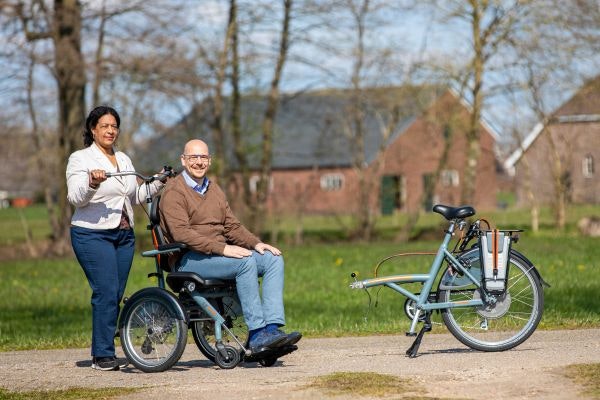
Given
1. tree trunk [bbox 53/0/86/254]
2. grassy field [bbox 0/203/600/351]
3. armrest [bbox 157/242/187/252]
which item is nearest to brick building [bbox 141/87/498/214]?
grassy field [bbox 0/203/600/351]

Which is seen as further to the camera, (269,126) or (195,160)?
(269,126)

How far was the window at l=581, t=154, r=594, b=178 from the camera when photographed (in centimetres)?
5678

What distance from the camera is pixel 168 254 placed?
8086mm

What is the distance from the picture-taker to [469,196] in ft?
105

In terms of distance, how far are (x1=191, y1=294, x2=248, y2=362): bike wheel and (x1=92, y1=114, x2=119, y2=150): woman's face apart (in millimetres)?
1441

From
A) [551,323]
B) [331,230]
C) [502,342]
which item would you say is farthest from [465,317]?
[331,230]

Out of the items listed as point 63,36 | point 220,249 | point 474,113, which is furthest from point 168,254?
point 474,113

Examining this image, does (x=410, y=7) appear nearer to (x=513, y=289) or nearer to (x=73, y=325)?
(x=73, y=325)

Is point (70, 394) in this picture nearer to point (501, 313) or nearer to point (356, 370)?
point (356, 370)

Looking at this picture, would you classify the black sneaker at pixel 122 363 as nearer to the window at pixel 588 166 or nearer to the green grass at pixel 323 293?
the green grass at pixel 323 293

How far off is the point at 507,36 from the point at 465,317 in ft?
72.4

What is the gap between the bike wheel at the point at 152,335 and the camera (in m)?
7.94

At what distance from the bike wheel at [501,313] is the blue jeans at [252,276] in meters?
1.23

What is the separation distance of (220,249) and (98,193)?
108 centimetres
